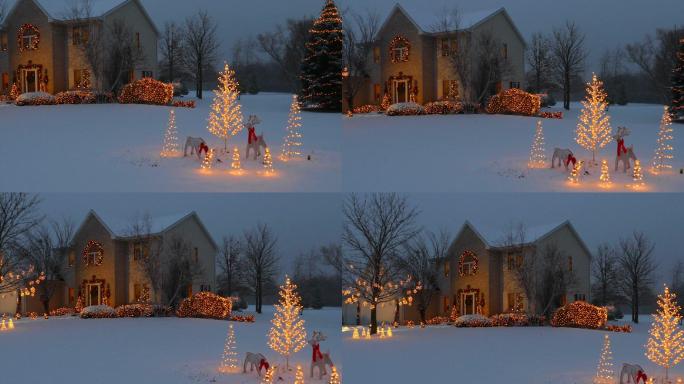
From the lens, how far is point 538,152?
2694 cm

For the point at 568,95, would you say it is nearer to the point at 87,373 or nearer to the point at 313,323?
the point at 313,323

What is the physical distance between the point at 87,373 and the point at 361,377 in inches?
268

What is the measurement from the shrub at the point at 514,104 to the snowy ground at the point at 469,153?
1.01 ft

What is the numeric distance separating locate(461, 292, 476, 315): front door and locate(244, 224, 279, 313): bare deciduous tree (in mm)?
10020

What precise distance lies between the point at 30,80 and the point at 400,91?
1305 cm

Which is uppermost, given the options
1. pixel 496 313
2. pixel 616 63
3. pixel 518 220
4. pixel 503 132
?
pixel 616 63

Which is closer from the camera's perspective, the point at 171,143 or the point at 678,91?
the point at 171,143

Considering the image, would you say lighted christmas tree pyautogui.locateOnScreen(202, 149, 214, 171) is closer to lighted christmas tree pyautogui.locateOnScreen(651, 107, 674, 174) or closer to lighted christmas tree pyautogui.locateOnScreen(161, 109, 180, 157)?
lighted christmas tree pyautogui.locateOnScreen(161, 109, 180, 157)

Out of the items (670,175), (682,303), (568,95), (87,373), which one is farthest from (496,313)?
(87,373)

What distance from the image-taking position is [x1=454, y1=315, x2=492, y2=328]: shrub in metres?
35.5

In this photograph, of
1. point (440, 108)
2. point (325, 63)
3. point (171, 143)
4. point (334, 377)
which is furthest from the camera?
point (325, 63)

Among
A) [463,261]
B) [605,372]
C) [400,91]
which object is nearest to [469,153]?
→ [400,91]

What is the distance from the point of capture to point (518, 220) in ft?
126

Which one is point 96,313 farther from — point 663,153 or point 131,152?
point 663,153
